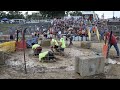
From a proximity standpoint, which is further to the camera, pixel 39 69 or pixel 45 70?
pixel 39 69

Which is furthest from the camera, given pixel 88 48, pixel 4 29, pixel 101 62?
pixel 4 29

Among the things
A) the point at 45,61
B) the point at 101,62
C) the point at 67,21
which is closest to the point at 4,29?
the point at 67,21
